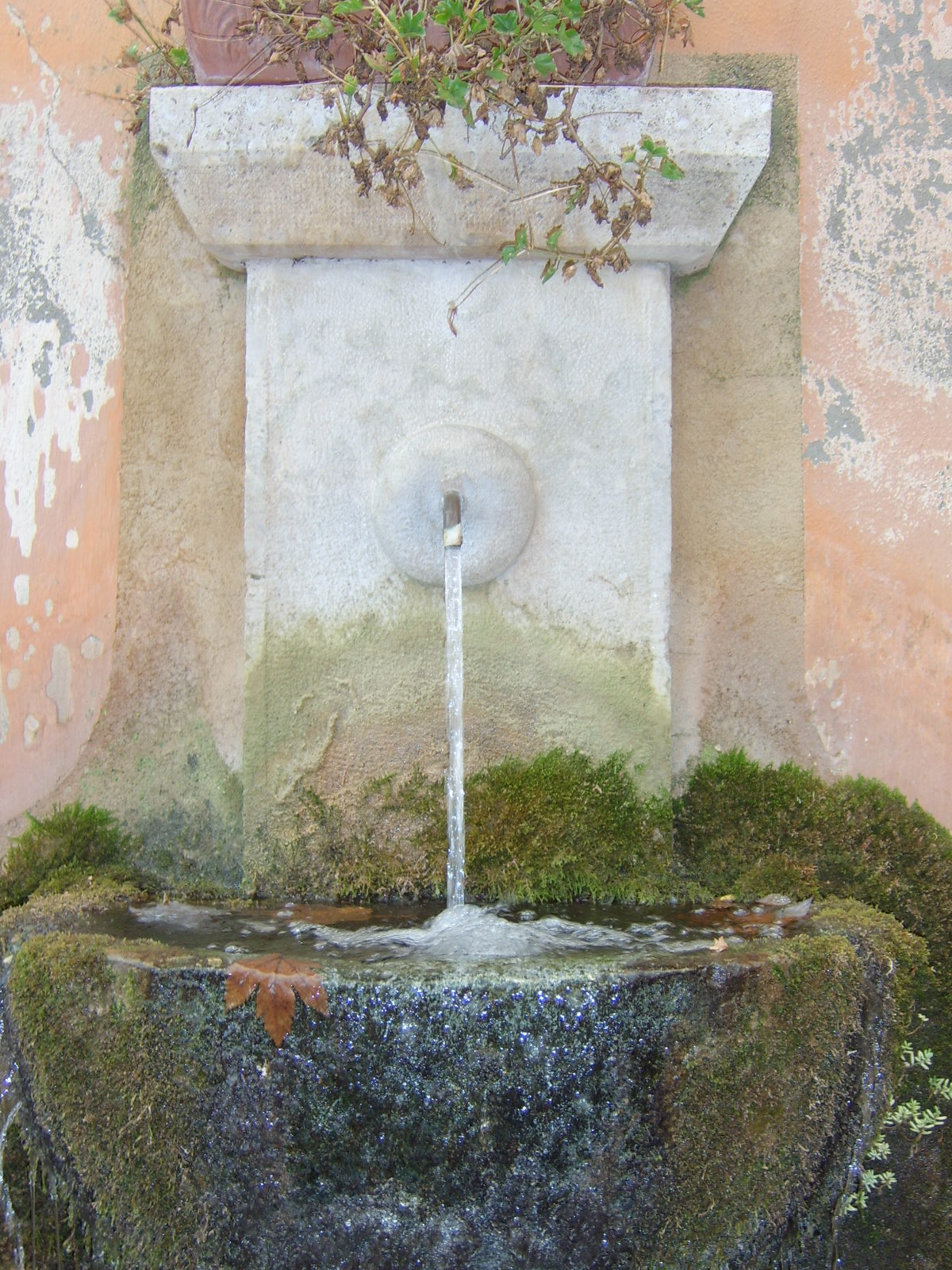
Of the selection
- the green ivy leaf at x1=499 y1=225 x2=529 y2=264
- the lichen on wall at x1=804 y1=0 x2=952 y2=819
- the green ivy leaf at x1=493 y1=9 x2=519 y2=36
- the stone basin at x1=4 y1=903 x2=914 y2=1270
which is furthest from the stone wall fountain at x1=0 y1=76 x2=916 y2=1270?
the lichen on wall at x1=804 y1=0 x2=952 y2=819

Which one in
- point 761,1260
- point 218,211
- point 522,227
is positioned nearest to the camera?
point 761,1260

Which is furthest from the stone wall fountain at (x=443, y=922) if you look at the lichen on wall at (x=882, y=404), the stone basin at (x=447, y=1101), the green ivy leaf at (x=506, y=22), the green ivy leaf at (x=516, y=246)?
the lichen on wall at (x=882, y=404)

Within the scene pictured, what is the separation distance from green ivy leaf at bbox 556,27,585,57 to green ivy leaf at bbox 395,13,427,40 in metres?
0.24

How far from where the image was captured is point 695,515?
7.34ft

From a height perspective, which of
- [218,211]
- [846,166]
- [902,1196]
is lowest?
[902,1196]

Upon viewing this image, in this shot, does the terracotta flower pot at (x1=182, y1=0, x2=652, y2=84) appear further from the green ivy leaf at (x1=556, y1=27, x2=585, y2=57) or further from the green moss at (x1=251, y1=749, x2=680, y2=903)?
the green moss at (x1=251, y1=749, x2=680, y2=903)

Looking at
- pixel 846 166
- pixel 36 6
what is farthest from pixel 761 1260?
pixel 36 6

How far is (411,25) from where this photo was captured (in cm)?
174

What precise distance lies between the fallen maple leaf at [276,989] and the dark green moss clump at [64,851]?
0.81 metres

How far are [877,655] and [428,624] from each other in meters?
0.99

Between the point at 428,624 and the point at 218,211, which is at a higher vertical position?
the point at 218,211

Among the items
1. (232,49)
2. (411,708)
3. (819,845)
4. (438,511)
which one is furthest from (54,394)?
(819,845)

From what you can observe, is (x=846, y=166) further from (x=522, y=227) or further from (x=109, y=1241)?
(x=109, y=1241)

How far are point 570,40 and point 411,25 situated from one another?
28 cm
